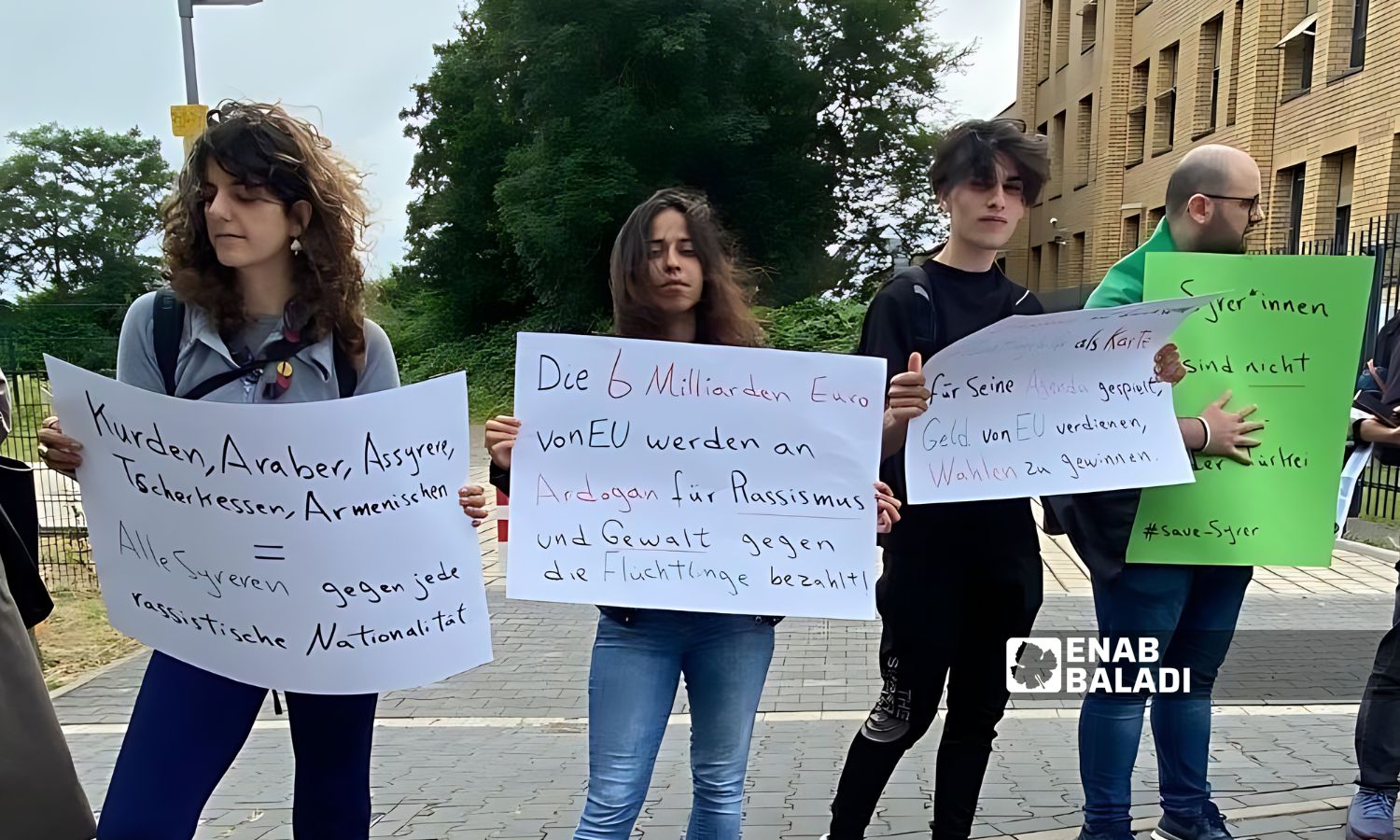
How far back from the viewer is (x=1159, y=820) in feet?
9.84

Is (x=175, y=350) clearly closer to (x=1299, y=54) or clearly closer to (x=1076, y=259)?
(x=1299, y=54)

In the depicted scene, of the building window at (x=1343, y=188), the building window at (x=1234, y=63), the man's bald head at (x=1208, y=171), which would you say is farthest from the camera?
the building window at (x=1234, y=63)

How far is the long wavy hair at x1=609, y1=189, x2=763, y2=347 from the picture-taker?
2154 millimetres

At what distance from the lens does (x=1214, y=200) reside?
2.53 m

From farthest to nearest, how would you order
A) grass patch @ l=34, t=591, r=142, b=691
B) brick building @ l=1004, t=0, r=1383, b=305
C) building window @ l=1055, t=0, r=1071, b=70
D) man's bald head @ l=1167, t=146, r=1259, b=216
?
1. building window @ l=1055, t=0, r=1071, b=70
2. brick building @ l=1004, t=0, r=1383, b=305
3. grass patch @ l=34, t=591, r=142, b=691
4. man's bald head @ l=1167, t=146, r=1259, b=216

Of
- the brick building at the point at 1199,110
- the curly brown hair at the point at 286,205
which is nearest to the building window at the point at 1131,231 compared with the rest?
the brick building at the point at 1199,110

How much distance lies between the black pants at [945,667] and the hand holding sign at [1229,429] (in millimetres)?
641

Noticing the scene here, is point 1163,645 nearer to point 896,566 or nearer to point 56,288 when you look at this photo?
point 896,566

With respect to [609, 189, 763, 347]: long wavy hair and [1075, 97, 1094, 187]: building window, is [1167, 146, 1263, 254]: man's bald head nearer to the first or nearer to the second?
[609, 189, 763, 347]: long wavy hair

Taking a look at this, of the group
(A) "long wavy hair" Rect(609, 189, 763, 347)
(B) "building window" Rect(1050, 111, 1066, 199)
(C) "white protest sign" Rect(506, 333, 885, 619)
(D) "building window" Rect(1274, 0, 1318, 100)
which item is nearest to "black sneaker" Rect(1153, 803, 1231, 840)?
→ (C) "white protest sign" Rect(506, 333, 885, 619)

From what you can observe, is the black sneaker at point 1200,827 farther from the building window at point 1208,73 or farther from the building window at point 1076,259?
the building window at point 1076,259

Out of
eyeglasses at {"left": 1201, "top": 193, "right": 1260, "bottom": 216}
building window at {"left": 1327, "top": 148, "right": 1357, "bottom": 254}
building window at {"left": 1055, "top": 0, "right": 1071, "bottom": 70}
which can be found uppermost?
building window at {"left": 1055, "top": 0, "right": 1071, "bottom": 70}

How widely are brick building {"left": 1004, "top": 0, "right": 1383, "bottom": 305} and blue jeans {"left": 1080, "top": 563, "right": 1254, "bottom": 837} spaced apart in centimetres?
657

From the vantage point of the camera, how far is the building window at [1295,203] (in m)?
15.3
